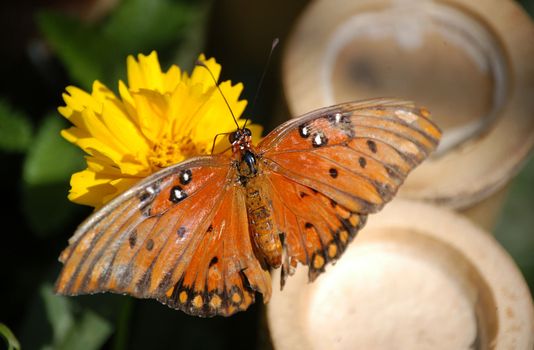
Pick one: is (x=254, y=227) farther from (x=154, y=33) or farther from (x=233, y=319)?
(x=154, y=33)

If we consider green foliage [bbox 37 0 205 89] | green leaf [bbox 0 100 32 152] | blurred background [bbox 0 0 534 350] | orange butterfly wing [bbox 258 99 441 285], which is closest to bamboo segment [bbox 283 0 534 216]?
blurred background [bbox 0 0 534 350]

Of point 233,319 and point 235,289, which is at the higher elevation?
point 235,289

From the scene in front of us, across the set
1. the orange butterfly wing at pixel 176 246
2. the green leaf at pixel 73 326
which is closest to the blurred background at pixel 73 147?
the green leaf at pixel 73 326

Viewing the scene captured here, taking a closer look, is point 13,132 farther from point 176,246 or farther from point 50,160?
point 176,246

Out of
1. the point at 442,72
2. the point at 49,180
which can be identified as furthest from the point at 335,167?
the point at 49,180

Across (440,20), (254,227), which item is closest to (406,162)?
(254,227)
